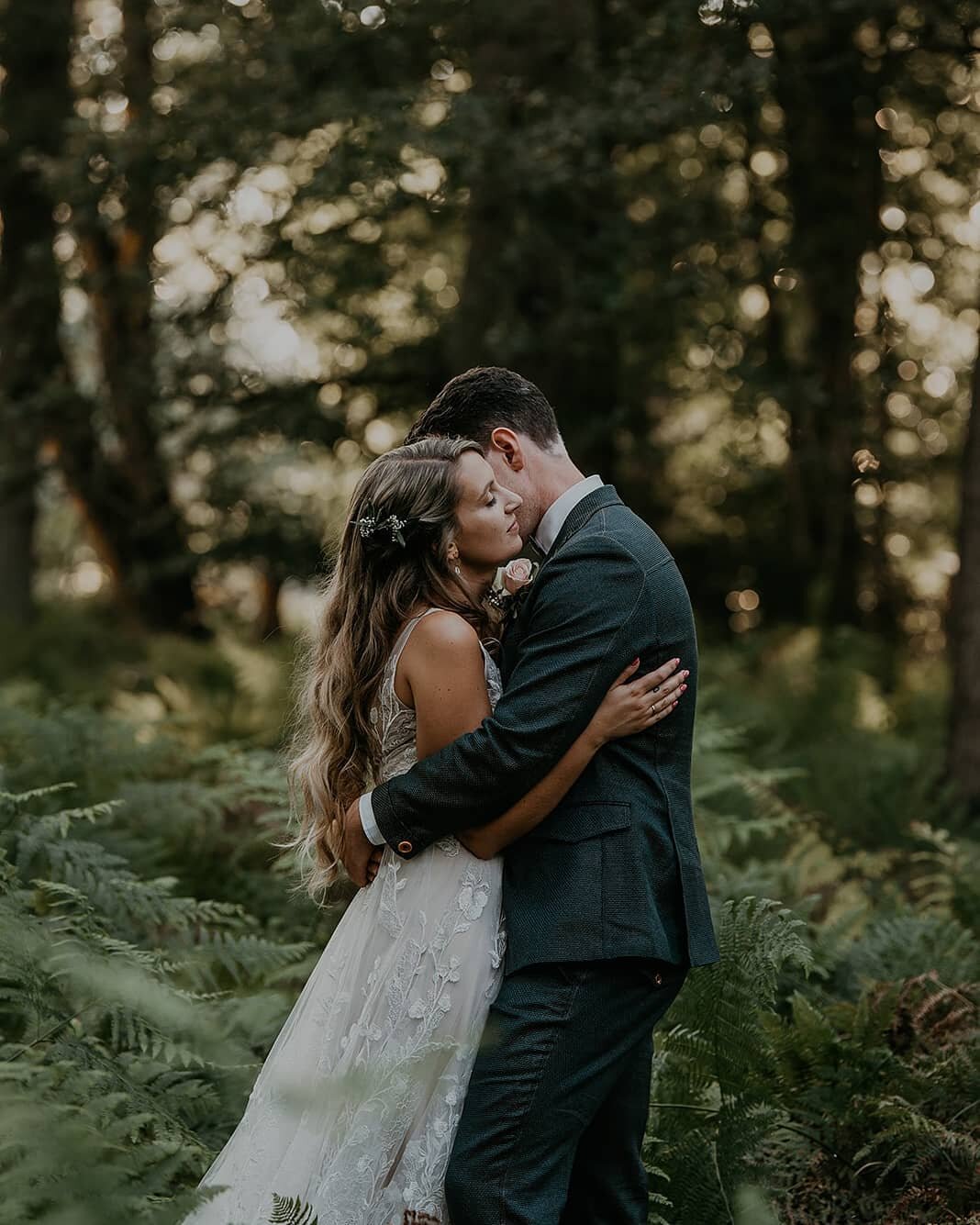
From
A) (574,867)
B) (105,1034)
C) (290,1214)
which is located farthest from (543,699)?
(105,1034)

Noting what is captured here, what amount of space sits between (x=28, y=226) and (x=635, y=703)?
11.3 metres

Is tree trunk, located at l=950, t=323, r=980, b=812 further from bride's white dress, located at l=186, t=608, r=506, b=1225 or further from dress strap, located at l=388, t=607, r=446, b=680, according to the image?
dress strap, located at l=388, t=607, r=446, b=680

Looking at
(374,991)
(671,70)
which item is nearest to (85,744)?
(374,991)

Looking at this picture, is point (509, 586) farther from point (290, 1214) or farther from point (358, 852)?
point (290, 1214)

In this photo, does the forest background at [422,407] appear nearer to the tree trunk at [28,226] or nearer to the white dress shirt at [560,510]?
the tree trunk at [28,226]

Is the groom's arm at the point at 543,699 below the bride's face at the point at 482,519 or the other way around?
below

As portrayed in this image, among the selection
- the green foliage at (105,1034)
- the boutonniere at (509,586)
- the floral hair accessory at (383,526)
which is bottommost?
the green foliage at (105,1034)

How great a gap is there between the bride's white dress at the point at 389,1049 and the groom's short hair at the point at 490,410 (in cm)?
61

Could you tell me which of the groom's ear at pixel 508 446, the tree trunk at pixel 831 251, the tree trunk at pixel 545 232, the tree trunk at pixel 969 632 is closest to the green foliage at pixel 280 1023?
the groom's ear at pixel 508 446

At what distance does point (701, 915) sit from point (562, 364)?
277 inches

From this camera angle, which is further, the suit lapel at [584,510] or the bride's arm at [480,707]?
the suit lapel at [584,510]

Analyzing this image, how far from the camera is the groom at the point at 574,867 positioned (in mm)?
3146

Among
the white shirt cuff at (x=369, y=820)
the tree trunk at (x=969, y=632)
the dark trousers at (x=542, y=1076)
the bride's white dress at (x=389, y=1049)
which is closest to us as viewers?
the dark trousers at (x=542, y=1076)

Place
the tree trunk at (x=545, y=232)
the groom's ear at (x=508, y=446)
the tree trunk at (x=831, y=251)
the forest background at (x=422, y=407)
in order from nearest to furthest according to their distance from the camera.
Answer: the groom's ear at (x=508, y=446) → the forest background at (x=422, y=407) → the tree trunk at (x=545, y=232) → the tree trunk at (x=831, y=251)
